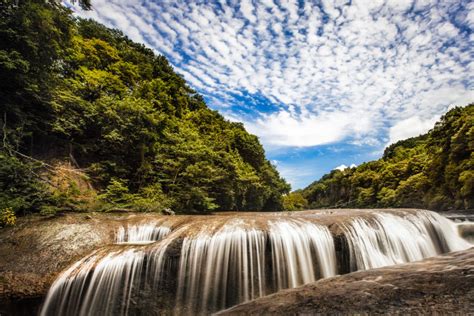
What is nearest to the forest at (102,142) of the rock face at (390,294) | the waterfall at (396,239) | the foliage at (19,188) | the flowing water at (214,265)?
the foliage at (19,188)

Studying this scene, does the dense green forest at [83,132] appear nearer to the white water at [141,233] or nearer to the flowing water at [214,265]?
the white water at [141,233]

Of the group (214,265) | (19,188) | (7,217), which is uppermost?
(19,188)

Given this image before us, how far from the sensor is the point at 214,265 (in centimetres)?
607

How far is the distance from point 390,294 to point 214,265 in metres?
4.52

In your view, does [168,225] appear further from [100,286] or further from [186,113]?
[186,113]

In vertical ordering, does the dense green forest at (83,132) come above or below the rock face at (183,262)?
above

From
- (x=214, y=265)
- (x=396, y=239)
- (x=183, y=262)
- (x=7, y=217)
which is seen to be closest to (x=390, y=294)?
(x=214, y=265)

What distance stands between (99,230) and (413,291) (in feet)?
28.8

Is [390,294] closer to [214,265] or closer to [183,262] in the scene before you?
[214,265]

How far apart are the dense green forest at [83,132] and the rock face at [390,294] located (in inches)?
→ 363

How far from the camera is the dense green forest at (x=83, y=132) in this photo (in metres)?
8.69

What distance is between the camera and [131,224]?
8.84 metres

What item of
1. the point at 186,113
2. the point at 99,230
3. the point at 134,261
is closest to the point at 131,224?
the point at 99,230

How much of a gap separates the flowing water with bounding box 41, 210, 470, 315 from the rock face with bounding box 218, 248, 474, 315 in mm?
3007
